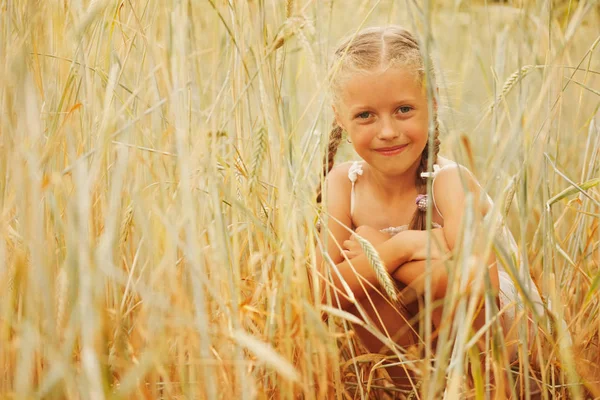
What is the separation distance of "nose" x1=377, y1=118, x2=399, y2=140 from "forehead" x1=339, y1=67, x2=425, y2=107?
1.4 inches

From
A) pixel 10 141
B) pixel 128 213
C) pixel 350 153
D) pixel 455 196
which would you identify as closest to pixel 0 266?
pixel 10 141

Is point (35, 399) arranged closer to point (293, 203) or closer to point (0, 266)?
point (0, 266)

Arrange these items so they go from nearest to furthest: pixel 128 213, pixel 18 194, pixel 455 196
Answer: pixel 18 194, pixel 128 213, pixel 455 196

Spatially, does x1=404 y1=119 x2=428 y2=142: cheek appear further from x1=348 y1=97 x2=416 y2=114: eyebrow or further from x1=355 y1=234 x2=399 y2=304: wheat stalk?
x1=355 y1=234 x2=399 y2=304: wheat stalk

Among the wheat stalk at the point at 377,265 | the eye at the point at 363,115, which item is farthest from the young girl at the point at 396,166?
the wheat stalk at the point at 377,265

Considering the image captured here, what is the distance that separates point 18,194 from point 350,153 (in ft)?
5.64

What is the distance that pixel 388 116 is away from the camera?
47.6 inches

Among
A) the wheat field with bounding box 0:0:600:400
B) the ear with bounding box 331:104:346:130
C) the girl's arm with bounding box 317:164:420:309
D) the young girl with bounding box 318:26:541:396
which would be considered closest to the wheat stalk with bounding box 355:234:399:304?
the wheat field with bounding box 0:0:600:400

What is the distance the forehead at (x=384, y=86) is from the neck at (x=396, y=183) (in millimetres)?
186

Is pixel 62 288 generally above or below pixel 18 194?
A: below

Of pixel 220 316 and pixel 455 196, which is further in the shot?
pixel 455 196

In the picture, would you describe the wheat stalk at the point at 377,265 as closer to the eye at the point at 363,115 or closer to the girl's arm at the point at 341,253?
the girl's arm at the point at 341,253

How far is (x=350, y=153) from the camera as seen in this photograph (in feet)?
Result: 7.66

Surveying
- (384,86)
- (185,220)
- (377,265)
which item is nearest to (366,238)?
(384,86)
